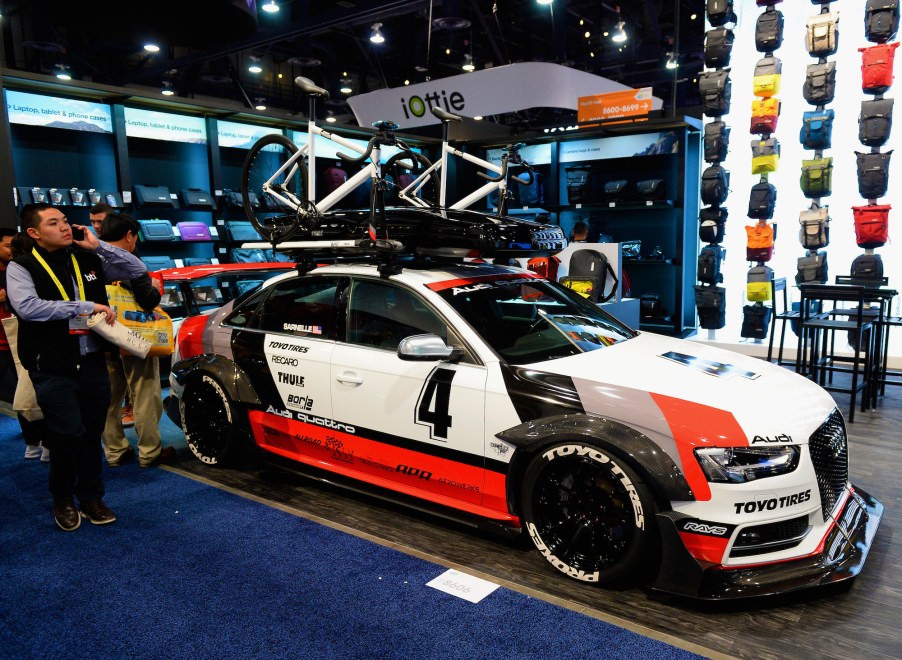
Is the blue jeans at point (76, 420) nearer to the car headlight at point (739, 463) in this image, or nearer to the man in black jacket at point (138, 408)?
the man in black jacket at point (138, 408)

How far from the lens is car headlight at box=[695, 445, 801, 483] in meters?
2.45

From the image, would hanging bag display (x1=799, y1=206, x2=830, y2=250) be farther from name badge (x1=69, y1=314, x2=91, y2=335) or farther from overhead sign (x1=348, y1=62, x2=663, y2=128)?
name badge (x1=69, y1=314, x2=91, y2=335)

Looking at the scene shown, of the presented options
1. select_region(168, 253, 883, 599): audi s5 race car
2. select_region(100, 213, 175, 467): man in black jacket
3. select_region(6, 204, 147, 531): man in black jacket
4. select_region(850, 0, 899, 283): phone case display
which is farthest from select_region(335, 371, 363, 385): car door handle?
select_region(850, 0, 899, 283): phone case display

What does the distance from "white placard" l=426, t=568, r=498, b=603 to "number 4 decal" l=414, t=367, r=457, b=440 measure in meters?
0.61

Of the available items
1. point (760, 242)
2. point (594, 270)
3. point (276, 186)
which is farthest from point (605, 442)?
point (760, 242)

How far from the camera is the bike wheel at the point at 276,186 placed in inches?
165

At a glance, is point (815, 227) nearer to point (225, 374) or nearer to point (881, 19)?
point (881, 19)

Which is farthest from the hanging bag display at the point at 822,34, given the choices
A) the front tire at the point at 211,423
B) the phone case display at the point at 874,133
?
the front tire at the point at 211,423

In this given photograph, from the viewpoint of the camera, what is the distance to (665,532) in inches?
98.1

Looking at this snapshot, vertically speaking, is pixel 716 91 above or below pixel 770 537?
above

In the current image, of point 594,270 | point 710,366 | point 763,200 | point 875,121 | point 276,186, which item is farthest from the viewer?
point 763,200

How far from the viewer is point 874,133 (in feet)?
24.1

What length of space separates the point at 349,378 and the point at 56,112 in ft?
19.2

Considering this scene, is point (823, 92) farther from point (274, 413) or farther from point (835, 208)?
point (274, 413)
